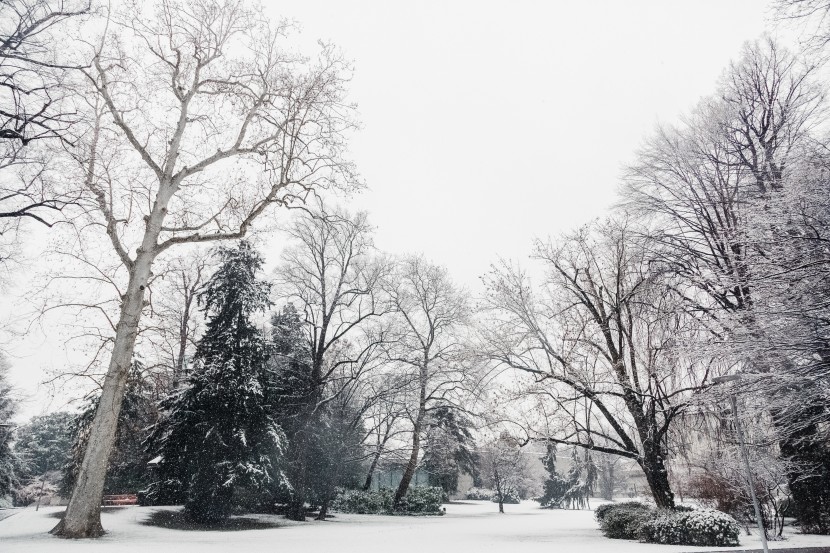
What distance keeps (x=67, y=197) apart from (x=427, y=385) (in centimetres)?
2154

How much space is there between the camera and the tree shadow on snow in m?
15.8

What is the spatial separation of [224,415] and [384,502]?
14725 millimetres

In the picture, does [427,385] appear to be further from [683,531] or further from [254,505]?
[683,531]

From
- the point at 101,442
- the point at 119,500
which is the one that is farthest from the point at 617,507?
the point at 119,500

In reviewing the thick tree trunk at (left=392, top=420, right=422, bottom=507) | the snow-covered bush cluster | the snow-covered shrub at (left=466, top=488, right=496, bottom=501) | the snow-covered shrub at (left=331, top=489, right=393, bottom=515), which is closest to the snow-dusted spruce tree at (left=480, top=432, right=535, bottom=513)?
the snow-covered shrub at (left=466, top=488, right=496, bottom=501)

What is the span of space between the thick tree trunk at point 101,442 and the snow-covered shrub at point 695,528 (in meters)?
15.3

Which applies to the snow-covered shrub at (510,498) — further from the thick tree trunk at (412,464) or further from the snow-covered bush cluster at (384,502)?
the thick tree trunk at (412,464)

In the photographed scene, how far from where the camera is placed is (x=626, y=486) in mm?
67125

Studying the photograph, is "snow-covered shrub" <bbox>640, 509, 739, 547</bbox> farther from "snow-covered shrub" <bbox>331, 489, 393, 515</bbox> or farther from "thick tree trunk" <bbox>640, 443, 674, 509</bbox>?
"snow-covered shrub" <bbox>331, 489, 393, 515</bbox>

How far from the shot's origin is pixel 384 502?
91.8ft

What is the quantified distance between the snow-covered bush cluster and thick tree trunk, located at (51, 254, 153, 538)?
60.9 ft

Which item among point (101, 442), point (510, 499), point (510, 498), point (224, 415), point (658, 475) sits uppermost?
point (224, 415)

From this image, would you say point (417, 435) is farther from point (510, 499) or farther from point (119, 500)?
point (510, 499)

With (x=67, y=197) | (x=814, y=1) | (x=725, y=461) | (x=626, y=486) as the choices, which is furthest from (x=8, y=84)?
(x=626, y=486)
